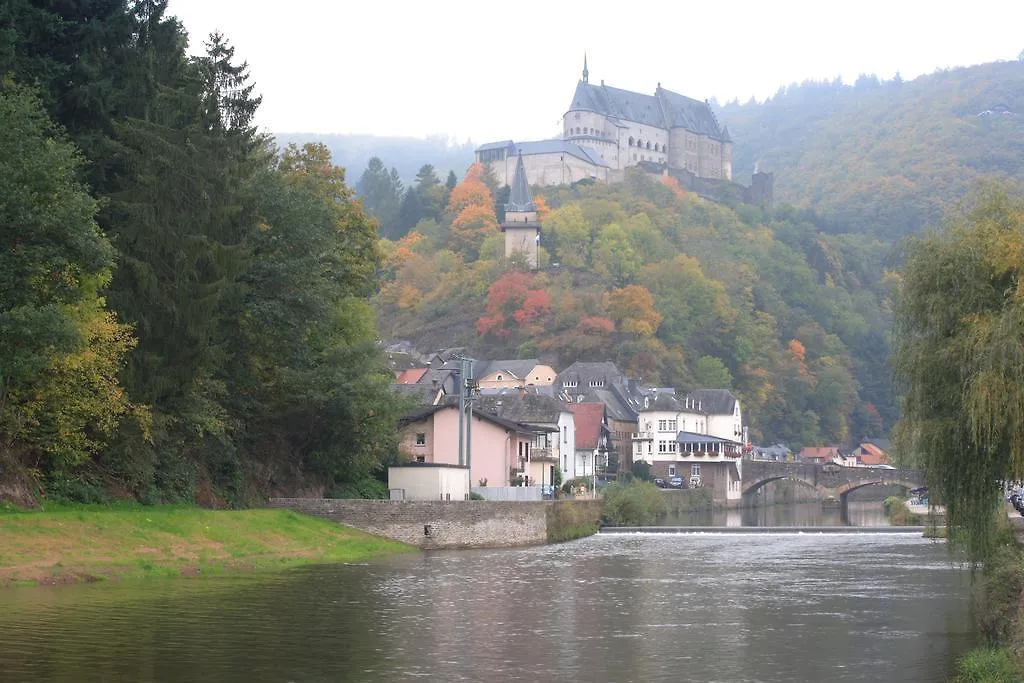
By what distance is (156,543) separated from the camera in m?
40.1

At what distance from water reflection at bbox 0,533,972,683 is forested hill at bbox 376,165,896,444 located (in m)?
105

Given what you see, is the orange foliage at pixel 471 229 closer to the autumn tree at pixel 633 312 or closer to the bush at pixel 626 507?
the autumn tree at pixel 633 312

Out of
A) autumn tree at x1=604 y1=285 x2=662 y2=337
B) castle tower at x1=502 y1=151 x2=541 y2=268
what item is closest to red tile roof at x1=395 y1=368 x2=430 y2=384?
autumn tree at x1=604 y1=285 x2=662 y2=337

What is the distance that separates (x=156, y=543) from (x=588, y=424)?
3030 inches

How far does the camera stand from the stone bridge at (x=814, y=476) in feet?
404

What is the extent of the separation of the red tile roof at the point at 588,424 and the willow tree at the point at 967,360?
8448cm

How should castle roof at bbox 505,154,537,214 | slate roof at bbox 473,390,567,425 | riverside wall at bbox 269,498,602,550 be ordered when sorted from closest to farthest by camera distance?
riverside wall at bbox 269,498,602,550 → slate roof at bbox 473,390,567,425 → castle roof at bbox 505,154,537,214

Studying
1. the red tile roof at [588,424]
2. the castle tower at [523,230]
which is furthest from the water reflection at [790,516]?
the castle tower at [523,230]

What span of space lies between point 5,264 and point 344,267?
79.2ft

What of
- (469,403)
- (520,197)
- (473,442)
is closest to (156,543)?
(469,403)

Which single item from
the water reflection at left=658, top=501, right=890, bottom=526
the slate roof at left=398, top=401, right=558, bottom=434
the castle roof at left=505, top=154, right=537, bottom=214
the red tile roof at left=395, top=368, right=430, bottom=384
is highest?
the castle roof at left=505, top=154, right=537, bottom=214

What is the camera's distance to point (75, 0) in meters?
45.5

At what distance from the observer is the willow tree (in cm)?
2558

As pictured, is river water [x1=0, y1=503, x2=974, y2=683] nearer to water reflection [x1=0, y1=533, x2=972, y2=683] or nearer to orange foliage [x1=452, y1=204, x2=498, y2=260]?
water reflection [x1=0, y1=533, x2=972, y2=683]
